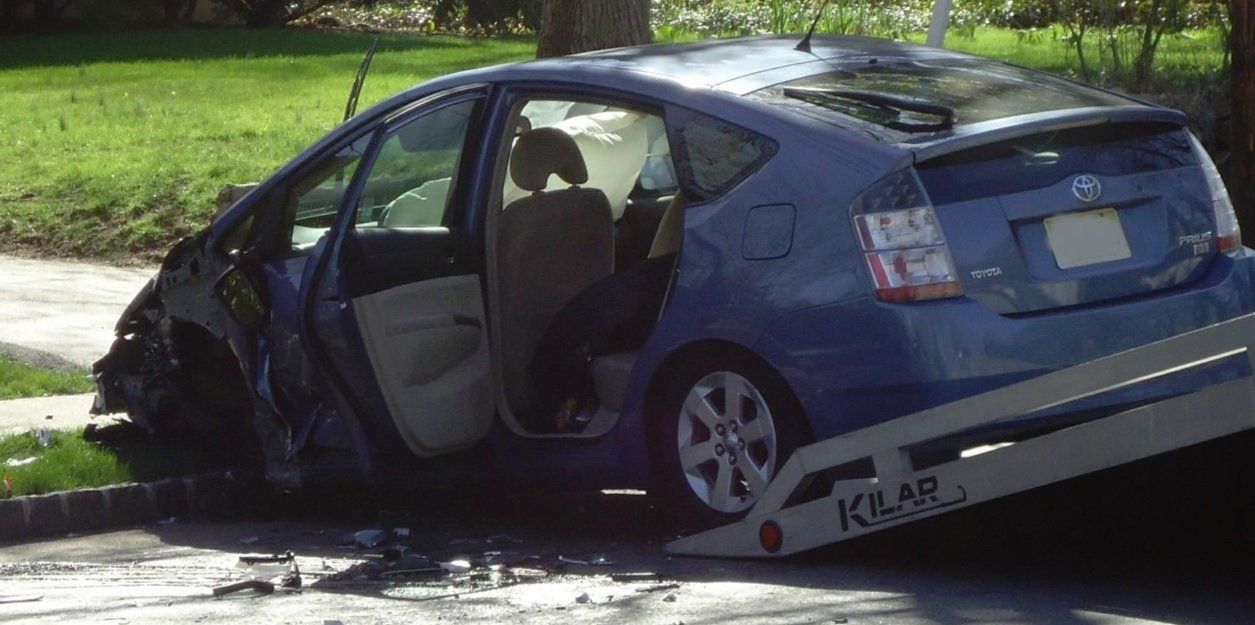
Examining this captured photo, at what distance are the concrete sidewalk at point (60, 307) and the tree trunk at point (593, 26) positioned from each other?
10.7 ft

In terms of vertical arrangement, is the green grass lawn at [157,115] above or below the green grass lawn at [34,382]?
above

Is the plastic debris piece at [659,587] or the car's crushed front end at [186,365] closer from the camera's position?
the plastic debris piece at [659,587]

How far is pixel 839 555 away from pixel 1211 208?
1603 mm

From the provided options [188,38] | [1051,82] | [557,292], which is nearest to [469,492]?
[557,292]

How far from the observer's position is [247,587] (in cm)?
606

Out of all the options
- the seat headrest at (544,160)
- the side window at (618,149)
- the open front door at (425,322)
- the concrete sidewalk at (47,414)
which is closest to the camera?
the open front door at (425,322)

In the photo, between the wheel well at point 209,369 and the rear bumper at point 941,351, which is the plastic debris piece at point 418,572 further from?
the wheel well at point 209,369

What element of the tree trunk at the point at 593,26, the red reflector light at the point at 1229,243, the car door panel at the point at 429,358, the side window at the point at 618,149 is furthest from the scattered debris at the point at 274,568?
the tree trunk at the point at 593,26

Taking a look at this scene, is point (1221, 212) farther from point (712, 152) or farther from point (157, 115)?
point (157, 115)

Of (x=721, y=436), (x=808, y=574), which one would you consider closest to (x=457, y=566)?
(x=721, y=436)

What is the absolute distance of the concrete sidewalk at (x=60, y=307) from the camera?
437 inches

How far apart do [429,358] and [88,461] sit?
1967 millimetres

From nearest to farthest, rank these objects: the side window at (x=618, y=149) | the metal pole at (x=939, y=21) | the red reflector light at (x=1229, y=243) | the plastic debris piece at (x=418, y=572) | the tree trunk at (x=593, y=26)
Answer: the red reflector light at (x=1229, y=243)
the plastic debris piece at (x=418, y=572)
the side window at (x=618, y=149)
the metal pole at (x=939, y=21)
the tree trunk at (x=593, y=26)

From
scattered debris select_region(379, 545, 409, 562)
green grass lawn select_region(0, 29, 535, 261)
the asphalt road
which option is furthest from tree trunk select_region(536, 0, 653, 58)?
scattered debris select_region(379, 545, 409, 562)
